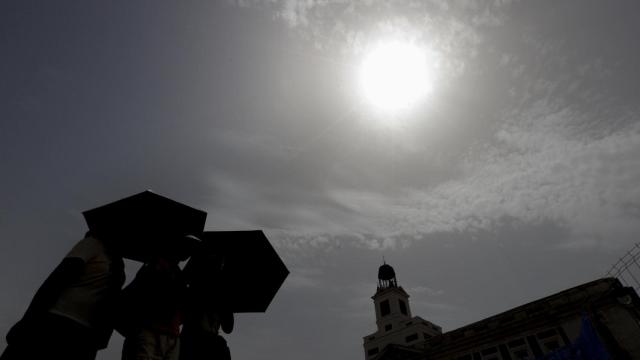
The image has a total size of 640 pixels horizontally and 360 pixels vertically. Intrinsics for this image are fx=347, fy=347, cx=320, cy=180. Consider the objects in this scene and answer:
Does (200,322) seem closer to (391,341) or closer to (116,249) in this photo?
(116,249)

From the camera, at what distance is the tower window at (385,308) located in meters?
35.5

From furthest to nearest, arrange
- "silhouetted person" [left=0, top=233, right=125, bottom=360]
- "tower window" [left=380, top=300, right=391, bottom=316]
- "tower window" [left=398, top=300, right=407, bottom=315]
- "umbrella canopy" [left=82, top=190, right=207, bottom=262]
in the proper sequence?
"tower window" [left=380, top=300, right=391, bottom=316]
"tower window" [left=398, top=300, right=407, bottom=315]
"umbrella canopy" [left=82, top=190, right=207, bottom=262]
"silhouetted person" [left=0, top=233, right=125, bottom=360]

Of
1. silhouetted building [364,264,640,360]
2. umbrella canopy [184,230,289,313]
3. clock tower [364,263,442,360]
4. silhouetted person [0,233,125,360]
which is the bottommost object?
silhouetted person [0,233,125,360]

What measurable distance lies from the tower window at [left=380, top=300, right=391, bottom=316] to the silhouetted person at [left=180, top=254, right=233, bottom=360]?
3541 centimetres

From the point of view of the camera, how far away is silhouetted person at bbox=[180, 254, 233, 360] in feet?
9.17

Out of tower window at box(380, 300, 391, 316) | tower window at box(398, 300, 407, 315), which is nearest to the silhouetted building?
tower window at box(398, 300, 407, 315)

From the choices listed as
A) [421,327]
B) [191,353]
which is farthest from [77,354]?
[421,327]

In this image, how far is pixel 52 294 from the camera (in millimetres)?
2121

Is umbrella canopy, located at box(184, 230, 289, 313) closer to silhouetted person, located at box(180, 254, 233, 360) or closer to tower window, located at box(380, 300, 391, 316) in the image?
silhouetted person, located at box(180, 254, 233, 360)

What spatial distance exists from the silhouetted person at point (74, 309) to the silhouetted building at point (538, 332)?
1733 centimetres

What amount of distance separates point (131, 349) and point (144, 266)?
56 cm

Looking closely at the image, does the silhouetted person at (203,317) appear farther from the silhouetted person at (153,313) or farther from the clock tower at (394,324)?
the clock tower at (394,324)

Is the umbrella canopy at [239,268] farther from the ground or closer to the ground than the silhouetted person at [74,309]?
farther from the ground

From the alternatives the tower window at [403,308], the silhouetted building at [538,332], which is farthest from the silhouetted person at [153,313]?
the tower window at [403,308]
